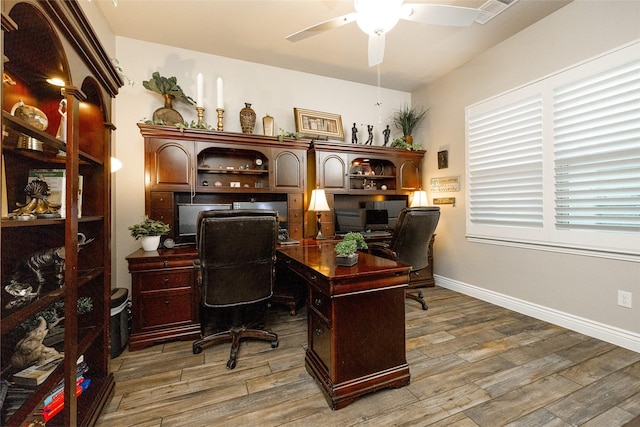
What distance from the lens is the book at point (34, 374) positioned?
3.87 feet

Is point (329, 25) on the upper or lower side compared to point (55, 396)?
upper

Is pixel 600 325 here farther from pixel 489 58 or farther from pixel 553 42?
pixel 489 58

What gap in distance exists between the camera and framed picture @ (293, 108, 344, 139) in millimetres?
3481

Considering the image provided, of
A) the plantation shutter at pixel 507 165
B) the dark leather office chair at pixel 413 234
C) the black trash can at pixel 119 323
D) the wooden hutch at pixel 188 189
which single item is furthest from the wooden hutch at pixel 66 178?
the plantation shutter at pixel 507 165

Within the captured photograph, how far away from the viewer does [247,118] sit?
3.15m

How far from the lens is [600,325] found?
2.27 meters

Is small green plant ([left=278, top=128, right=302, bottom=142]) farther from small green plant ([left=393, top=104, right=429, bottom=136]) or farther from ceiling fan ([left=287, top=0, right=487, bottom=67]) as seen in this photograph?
small green plant ([left=393, top=104, right=429, bottom=136])

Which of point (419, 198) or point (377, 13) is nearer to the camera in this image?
point (377, 13)

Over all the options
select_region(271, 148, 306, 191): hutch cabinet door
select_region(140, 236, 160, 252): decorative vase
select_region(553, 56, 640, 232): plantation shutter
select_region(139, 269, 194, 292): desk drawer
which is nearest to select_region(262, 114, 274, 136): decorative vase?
select_region(271, 148, 306, 191): hutch cabinet door

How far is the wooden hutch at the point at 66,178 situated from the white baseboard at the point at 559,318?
364 cm

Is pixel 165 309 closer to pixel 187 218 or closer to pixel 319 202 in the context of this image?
pixel 187 218

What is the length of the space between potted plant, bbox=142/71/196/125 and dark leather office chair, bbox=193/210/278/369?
1.78 meters

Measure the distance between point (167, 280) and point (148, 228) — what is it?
53cm

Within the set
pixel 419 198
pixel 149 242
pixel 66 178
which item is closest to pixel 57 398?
pixel 66 178
